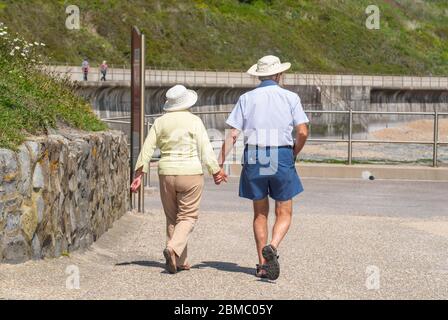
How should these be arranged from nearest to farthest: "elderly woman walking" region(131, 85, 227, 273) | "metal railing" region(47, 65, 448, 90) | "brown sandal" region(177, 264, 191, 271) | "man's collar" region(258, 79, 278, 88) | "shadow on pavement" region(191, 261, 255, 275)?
"man's collar" region(258, 79, 278, 88) → "elderly woman walking" region(131, 85, 227, 273) → "brown sandal" region(177, 264, 191, 271) → "shadow on pavement" region(191, 261, 255, 275) → "metal railing" region(47, 65, 448, 90)

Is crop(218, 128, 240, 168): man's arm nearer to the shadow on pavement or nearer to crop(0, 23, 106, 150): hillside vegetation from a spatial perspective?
the shadow on pavement

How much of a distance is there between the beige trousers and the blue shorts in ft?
1.50

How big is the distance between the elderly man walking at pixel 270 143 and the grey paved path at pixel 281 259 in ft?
1.69

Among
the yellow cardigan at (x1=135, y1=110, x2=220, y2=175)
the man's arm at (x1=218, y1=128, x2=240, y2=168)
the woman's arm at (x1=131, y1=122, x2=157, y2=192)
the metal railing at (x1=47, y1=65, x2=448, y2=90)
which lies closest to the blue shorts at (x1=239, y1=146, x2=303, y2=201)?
the man's arm at (x1=218, y1=128, x2=240, y2=168)

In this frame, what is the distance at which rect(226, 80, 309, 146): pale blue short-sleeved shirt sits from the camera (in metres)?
8.64

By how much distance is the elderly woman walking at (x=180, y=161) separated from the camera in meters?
8.95

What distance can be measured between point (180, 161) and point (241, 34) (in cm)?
8419

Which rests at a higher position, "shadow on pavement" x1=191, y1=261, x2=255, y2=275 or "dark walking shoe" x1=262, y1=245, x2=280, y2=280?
"dark walking shoe" x1=262, y1=245, x2=280, y2=280

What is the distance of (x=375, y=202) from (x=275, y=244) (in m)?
8.58

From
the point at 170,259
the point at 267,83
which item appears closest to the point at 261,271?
the point at 170,259

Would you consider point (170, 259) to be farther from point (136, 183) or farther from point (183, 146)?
point (183, 146)

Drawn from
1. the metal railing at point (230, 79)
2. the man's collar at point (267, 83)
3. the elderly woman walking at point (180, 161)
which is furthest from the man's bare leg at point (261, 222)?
the metal railing at point (230, 79)

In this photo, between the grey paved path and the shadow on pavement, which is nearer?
the grey paved path

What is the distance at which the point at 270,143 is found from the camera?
340 inches
